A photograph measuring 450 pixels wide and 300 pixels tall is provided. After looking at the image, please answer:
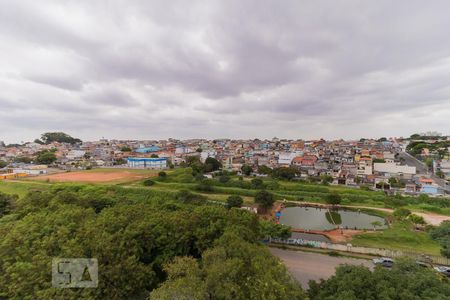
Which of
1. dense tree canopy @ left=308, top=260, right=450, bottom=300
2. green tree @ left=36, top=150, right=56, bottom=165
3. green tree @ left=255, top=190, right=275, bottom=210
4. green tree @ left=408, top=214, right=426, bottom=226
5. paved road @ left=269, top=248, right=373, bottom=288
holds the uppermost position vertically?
green tree @ left=36, top=150, right=56, bottom=165

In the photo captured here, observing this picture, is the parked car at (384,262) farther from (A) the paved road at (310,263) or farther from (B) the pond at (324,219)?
(B) the pond at (324,219)

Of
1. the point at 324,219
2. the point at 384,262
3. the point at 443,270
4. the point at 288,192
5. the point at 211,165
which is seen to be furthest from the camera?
the point at 211,165

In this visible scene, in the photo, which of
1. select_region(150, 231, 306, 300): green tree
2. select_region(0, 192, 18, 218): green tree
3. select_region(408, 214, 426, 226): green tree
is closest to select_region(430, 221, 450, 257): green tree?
select_region(408, 214, 426, 226): green tree

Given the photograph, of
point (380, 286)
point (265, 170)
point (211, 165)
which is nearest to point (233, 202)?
point (380, 286)

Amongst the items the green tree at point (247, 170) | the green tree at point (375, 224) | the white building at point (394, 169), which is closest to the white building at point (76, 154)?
the green tree at point (247, 170)

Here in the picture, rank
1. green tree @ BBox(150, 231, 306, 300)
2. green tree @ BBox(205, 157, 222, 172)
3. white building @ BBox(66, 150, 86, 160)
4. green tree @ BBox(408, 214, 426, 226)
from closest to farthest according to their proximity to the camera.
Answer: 1. green tree @ BBox(150, 231, 306, 300)
2. green tree @ BBox(408, 214, 426, 226)
3. green tree @ BBox(205, 157, 222, 172)
4. white building @ BBox(66, 150, 86, 160)

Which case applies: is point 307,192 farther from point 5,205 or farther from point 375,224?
point 5,205

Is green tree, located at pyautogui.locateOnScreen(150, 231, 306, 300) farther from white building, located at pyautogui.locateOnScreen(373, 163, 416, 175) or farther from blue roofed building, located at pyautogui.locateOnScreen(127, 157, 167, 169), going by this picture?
blue roofed building, located at pyautogui.locateOnScreen(127, 157, 167, 169)
